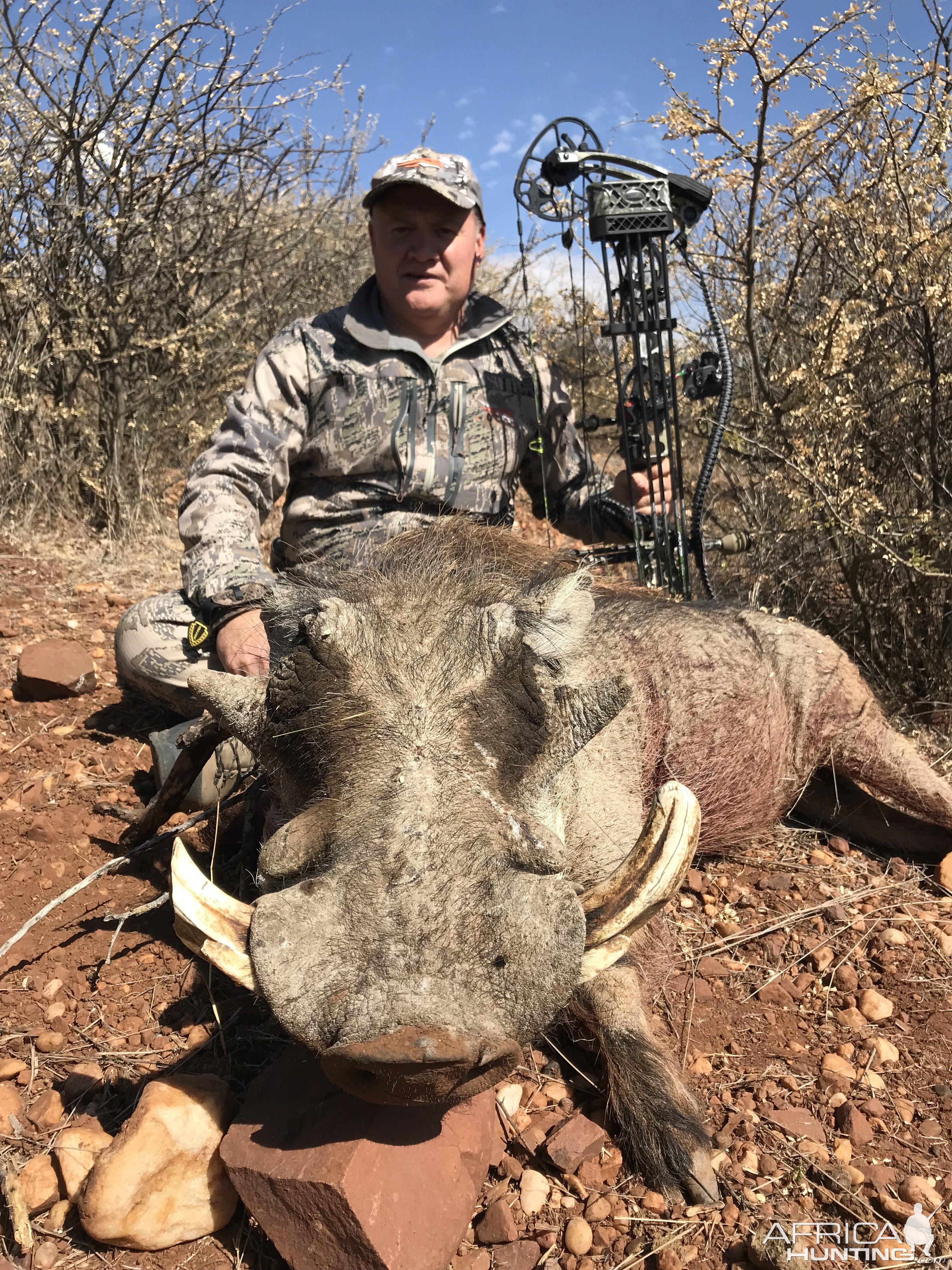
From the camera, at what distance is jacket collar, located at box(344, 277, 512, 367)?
375cm

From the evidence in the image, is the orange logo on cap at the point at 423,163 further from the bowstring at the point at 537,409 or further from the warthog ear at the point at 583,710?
the warthog ear at the point at 583,710

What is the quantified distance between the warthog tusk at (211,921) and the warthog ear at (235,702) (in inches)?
16.9

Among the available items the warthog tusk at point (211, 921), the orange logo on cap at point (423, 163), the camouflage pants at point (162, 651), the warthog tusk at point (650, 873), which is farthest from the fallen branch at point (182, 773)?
the orange logo on cap at point (423, 163)

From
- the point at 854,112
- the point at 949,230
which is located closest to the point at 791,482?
the point at 949,230

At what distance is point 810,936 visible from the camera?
2646 mm

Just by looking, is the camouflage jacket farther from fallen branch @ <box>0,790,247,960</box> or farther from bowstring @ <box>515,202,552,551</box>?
fallen branch @ <box>0,790,247,960</box>

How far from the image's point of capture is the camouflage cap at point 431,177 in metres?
3.59

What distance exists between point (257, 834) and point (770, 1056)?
161 cm

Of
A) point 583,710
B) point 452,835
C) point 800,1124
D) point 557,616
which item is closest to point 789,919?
point 800,1124

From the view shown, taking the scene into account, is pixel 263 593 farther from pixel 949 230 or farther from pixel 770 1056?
pixel 949 230

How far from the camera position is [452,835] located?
Result: 1.59 meters

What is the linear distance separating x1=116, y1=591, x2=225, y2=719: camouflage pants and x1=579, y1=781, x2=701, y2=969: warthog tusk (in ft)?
7.07

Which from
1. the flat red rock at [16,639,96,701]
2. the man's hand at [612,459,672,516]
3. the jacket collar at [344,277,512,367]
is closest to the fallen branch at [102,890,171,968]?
the flat red rock at [16,639,96,701]

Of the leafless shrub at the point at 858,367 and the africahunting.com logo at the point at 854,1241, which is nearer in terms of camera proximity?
the africahunting.com logo at the point at 854,1241
